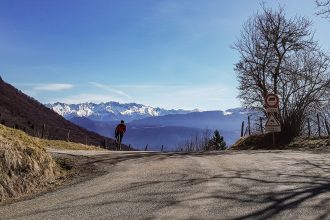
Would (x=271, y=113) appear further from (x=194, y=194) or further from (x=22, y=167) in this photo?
(x=194, y=194)

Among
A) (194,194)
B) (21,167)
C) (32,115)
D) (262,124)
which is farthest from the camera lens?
(32,115)

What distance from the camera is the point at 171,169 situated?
1266 cm

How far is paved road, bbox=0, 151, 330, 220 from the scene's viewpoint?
7.92 m

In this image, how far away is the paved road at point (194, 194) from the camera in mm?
7923

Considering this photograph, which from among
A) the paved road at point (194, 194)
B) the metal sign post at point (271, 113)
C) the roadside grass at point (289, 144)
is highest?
the metal sign post at point (271, 113)

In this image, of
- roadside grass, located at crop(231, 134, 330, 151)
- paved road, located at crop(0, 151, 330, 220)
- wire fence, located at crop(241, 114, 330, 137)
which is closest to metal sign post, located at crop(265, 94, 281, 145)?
roadside grass, located at crop(231, 134, 330, 151)

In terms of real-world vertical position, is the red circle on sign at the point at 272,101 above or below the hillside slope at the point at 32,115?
below

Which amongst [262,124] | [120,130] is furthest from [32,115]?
[120,130]

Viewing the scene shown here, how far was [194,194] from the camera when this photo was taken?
919cm

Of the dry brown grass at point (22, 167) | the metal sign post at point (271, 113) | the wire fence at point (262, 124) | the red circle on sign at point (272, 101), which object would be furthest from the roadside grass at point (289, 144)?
the dry brown grass at point (22, 167)

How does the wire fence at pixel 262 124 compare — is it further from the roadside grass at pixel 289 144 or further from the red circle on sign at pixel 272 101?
the red circle on sign at pixel 272 101

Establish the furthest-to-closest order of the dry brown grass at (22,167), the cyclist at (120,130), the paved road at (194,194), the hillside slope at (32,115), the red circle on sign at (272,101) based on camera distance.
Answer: the hillside slope at (32,115) → the cyclist at (120,130) → the red circle on sign at (272,101) → the dry brown grass at (22,167) → the paved road at (194,194)

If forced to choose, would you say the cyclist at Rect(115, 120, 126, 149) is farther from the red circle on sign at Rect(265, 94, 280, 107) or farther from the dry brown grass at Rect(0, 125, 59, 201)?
the dry brown grass at Rect(0, 125, 59, 201)

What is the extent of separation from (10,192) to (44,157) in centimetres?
222
